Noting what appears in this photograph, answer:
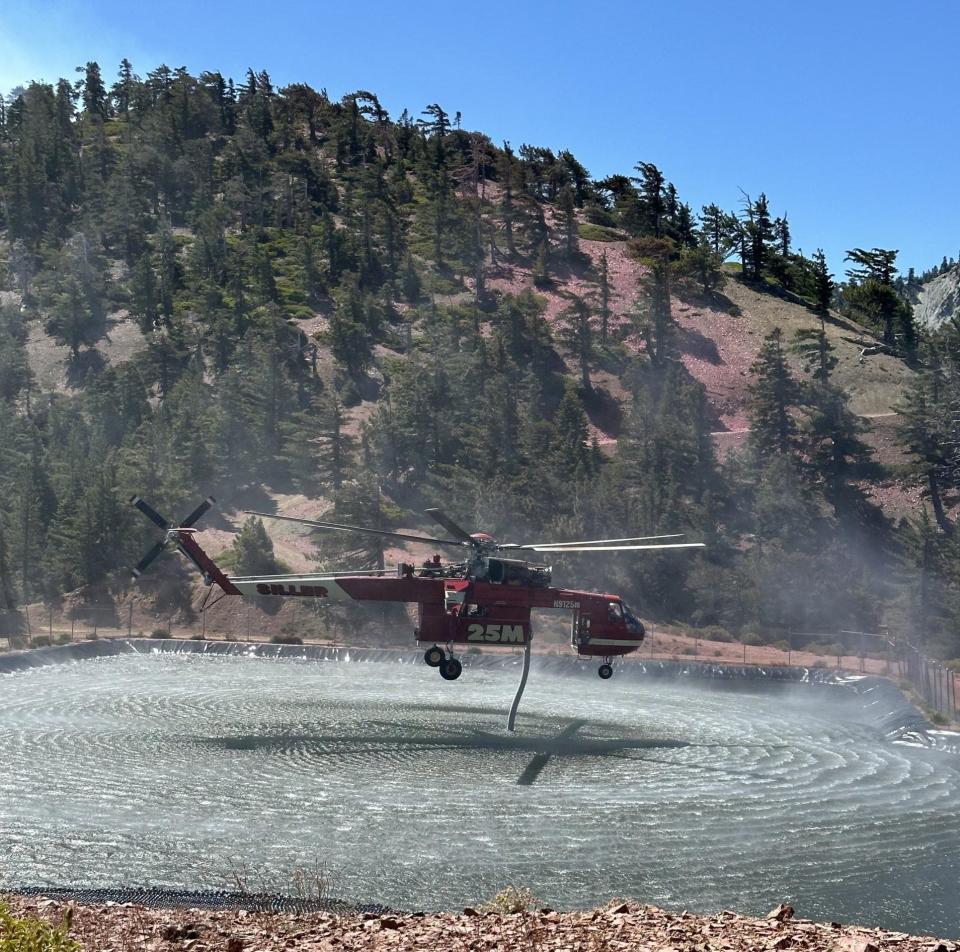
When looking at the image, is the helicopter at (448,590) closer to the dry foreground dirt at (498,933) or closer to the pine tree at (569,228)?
the dry foreground dirt at (498,933)

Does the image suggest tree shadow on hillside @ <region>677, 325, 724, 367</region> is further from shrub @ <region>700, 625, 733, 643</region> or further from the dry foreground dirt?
the dry foreground dirt

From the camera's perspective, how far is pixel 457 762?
3334cm

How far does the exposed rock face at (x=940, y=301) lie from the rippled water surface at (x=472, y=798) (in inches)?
4467

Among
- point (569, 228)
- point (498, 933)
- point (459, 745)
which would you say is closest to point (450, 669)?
point (459, 745)

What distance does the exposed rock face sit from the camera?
147875mm

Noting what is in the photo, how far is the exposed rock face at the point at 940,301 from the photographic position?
148 m

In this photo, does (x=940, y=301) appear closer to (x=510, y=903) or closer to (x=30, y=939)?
(x=510, y=903)

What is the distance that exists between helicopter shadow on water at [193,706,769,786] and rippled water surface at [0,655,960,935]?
14 cm

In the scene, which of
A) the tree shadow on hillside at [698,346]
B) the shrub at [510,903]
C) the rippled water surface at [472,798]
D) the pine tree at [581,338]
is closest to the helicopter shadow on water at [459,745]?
the rippled water surface at [472,798]

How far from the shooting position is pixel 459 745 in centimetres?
3581

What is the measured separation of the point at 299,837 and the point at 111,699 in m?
20.4

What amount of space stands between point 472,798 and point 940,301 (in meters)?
144

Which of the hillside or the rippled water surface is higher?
the hillside

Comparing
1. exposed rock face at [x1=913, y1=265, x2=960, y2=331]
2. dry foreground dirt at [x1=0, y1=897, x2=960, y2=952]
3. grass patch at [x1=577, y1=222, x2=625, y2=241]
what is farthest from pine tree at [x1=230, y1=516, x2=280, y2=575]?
exposed rock face at [x1=913, y1=265, x2=960, y2=331]
